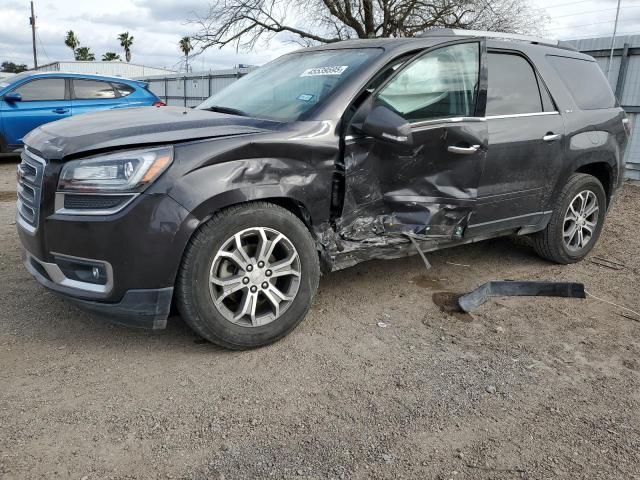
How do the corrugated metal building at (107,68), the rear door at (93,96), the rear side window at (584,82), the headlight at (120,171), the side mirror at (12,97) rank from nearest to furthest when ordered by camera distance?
1. the headlight at (120,171)
2. the rear side window at (584,82)
3. the side mirror at (12,97)
4. the rear door at (93,96)
5. the corrugated metal building at (107,68)

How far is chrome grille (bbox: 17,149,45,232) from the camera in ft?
9.79

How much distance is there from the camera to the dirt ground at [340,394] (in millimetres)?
2301

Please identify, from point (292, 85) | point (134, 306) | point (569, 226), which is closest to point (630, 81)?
point (569, 226)

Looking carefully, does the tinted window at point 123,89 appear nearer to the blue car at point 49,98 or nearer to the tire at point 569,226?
the blue car at point 49,98

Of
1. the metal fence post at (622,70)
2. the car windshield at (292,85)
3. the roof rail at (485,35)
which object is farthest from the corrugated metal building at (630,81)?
the car windshield at (292,85)

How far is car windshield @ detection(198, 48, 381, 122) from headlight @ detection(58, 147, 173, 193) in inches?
35.5

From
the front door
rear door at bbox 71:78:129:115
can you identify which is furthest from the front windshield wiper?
rear door at bbox 71:78:129:115

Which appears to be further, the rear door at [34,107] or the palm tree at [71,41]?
the palm tree at [71,41]

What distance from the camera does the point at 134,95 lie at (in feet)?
35.4

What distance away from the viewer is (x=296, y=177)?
126 inches

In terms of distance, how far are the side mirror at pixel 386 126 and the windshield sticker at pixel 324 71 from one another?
50 centimetres

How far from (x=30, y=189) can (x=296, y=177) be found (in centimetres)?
151

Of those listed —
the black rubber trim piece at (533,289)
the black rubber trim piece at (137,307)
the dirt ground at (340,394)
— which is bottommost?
the dirt ground at (340,394)

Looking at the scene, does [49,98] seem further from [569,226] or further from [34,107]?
[569,226]
